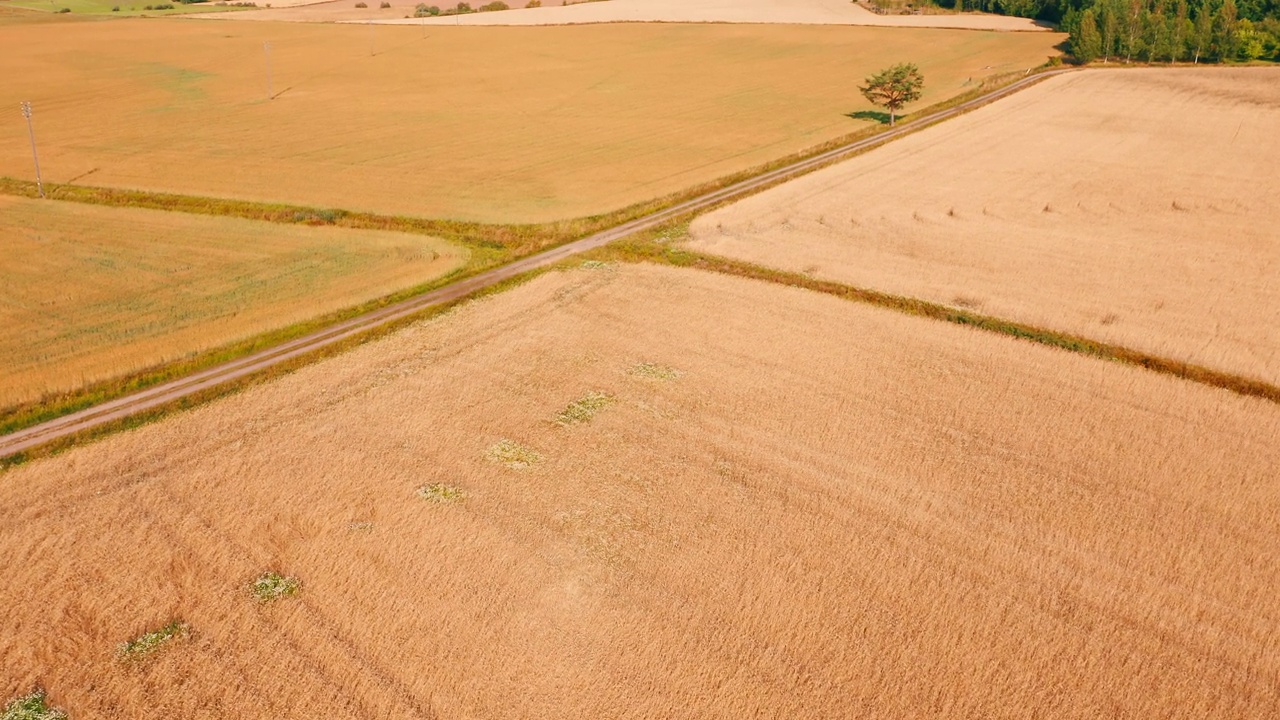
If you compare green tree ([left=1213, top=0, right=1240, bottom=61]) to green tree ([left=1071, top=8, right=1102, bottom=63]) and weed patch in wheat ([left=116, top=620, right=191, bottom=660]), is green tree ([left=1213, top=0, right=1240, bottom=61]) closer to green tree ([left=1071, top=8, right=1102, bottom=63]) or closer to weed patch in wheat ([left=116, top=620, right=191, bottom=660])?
green tree ([left=1071, top=8, right=1102, bottom=63])

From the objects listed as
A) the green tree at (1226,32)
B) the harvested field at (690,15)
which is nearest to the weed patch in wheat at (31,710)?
the green tree at (1226,32)

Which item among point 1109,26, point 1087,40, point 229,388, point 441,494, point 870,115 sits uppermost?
point 1109,26

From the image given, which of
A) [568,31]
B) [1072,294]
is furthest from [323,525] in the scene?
[568,31]

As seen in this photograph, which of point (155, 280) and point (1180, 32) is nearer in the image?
point (155, 280)

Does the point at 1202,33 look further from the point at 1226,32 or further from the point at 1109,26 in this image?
the point at 1109,26

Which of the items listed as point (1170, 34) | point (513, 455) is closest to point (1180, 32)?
point (1170, 34)

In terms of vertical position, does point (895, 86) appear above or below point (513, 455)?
above

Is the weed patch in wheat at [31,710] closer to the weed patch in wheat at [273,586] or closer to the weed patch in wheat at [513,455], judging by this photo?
the weed patch in wheat at [273,586]
